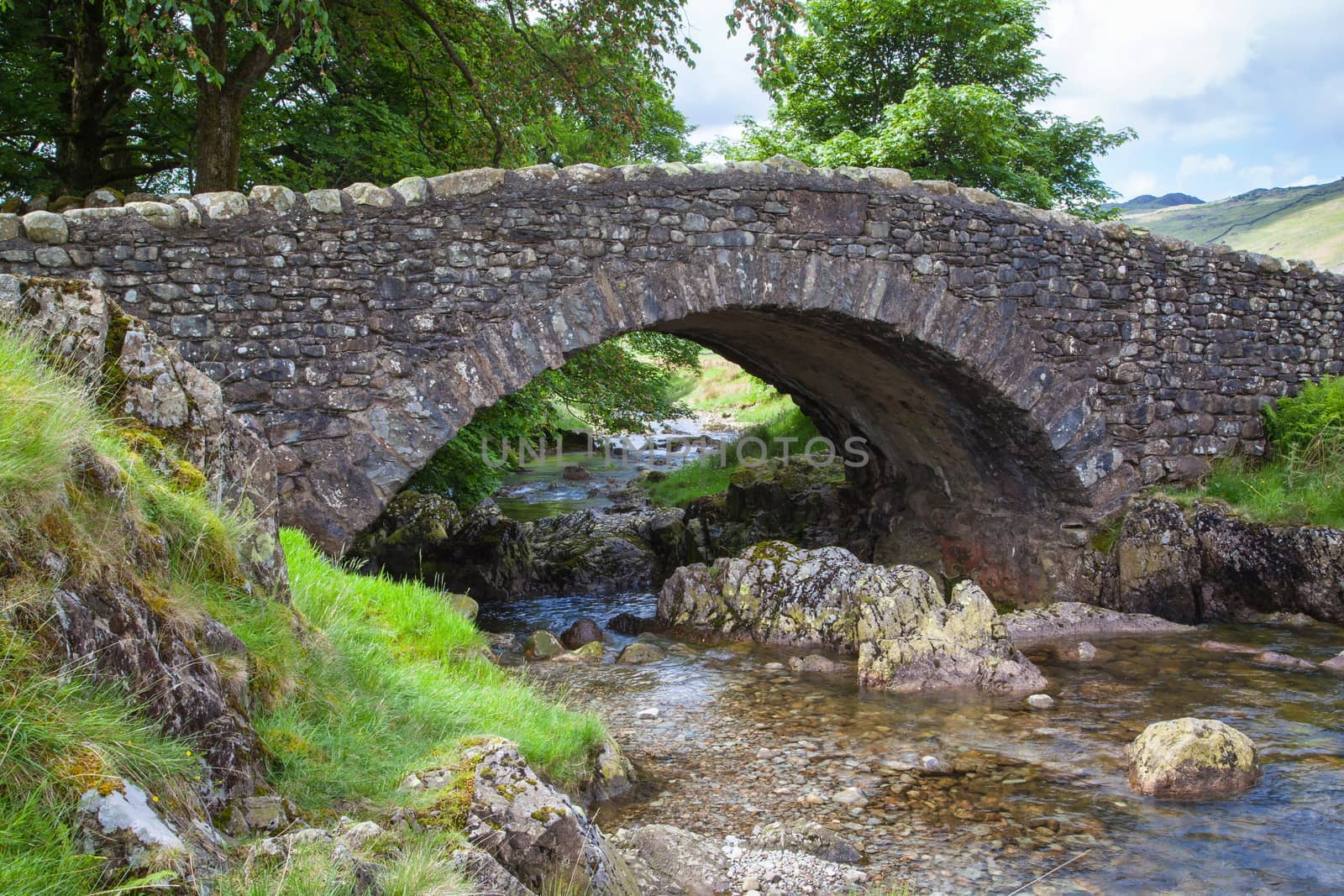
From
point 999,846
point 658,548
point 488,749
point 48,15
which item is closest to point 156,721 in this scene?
point 488,749

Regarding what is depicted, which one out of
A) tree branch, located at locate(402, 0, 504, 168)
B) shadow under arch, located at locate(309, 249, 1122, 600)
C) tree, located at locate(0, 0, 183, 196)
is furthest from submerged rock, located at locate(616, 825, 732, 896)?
tree, located at locate(0, 0, 183, 196)

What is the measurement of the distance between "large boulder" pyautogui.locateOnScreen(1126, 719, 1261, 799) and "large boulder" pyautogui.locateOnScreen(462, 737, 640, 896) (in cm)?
289

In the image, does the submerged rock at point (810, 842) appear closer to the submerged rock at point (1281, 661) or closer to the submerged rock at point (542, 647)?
the submerged rock at point (542, 647)

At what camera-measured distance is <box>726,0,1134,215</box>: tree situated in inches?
576

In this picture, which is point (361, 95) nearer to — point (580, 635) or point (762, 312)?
point (762, 312)

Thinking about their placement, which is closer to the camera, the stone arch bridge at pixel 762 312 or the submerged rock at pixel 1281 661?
the stone arch bridge at pixel 762 312

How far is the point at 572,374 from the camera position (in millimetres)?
10461

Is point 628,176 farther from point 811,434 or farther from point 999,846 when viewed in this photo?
point 811,434

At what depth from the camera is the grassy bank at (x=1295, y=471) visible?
27.3 ft

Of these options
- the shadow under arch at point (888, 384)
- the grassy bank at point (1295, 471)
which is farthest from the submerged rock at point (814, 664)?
the grassy bank at point (1295, 471)

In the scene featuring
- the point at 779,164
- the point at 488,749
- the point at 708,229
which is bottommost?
the point at 488,749

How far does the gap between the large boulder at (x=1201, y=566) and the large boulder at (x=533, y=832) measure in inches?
271

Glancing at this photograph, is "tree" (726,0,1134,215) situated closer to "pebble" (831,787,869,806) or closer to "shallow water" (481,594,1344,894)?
"shallow water" (481,594,1344,894)

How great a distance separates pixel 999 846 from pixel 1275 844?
115cm
